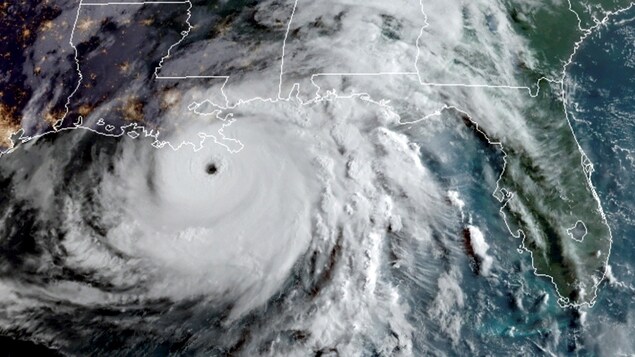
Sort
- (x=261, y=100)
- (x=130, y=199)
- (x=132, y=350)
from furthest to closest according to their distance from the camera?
1. (x=261, y=100)
2. (x=130, y=199)
3. (x=132, y=350)

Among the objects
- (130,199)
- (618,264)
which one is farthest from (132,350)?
(618,264)

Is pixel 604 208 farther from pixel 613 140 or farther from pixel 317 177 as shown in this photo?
pixel 317 177

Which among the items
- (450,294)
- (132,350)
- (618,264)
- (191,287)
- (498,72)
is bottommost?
(132,350)

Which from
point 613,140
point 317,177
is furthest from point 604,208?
point 317,177

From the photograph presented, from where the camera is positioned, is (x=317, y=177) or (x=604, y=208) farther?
(x=317, y=177)

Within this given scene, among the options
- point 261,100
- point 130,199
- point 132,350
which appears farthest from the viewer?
point 261,100

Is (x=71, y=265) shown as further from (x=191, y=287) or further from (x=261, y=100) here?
(x=261, y=100)

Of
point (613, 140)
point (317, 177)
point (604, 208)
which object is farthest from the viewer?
point (613, 140)

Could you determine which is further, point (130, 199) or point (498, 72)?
point (498, 72)
